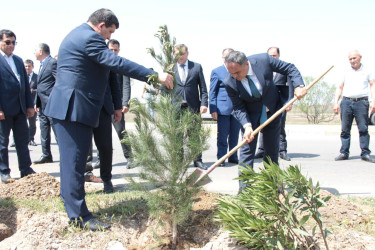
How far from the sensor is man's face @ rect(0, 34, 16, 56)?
601cm

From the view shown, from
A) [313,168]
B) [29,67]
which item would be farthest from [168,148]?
[29,67]

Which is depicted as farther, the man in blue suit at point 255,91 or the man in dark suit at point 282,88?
the man in dark suit at point 282,88

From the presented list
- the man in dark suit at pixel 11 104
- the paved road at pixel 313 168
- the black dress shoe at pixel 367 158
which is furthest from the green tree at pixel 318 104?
the man in dark suit at pixel 11 104

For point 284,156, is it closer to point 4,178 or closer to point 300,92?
point 300,92

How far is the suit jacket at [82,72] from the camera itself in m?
3.69

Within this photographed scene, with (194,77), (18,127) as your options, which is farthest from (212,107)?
Result: (18,127)

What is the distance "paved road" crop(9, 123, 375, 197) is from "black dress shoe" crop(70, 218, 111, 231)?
1.67 ft

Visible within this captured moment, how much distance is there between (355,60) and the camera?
812 cm

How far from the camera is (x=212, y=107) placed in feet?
24.9

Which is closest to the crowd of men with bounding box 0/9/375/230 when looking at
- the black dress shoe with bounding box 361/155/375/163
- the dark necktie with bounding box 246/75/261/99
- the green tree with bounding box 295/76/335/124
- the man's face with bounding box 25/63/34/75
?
the dark necktie with bounding box 246/75/261/99

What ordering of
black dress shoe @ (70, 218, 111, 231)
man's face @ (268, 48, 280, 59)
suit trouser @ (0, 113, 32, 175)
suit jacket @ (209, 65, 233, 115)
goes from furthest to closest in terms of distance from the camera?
man's face @ (268, 48, 280, 59)
suit jacket @ (209, 65, 233, 115)
suit trouser @ (0, 113, 32, 175)
black dress shoe @ (70, 218, 111, 231)

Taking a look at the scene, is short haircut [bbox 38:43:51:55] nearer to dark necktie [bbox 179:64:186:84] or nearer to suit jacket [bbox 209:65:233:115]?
dark necktie [bbox 179:64:186:84]

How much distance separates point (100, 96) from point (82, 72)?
1.02 feet

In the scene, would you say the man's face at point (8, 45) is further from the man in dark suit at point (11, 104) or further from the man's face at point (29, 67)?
the man's face at point (29, 67)
